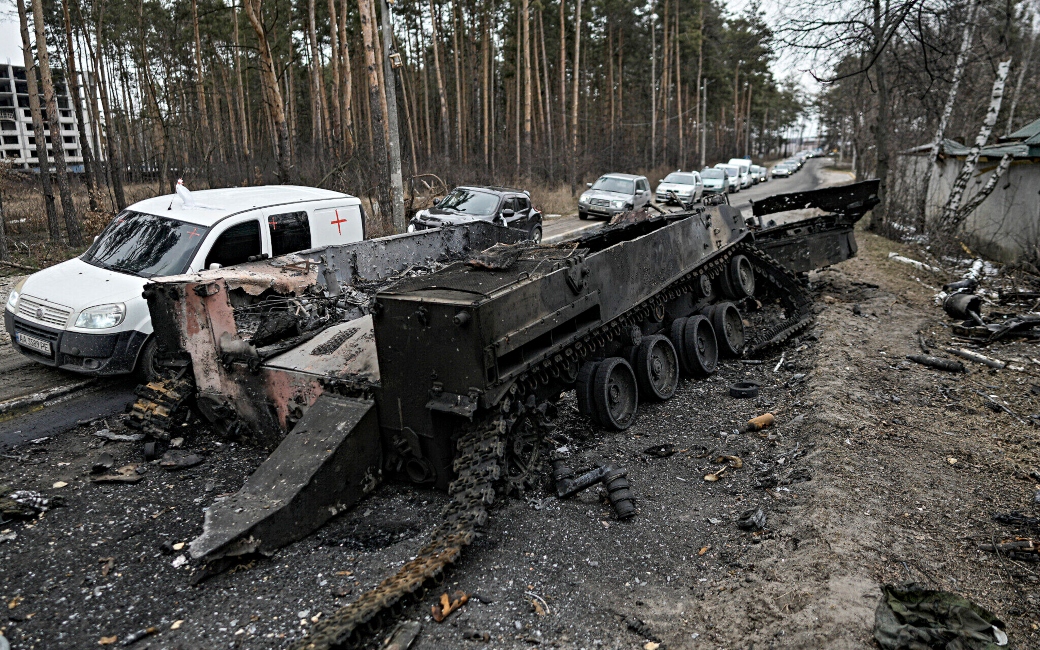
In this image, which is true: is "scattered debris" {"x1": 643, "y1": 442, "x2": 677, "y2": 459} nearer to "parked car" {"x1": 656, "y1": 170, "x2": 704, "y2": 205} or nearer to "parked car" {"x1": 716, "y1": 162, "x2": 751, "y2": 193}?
"parked car" {"x1": 656, "y1": 170, "x2": 704, "y2": 205}

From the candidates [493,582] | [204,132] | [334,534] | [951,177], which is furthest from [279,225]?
[204,132]

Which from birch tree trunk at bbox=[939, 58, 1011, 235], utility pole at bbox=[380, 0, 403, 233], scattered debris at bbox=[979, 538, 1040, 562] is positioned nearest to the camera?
scattered debris at bbox=[979, 538, 1040, 562]

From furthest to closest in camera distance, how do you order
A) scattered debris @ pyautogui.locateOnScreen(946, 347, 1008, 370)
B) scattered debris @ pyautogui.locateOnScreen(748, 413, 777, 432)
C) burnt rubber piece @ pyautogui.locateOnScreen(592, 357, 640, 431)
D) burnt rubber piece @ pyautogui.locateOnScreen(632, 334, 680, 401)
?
1. scattered debris @ pyautogui.locateOnScreen(946, 347, 1008, 370)
2. burnt rubber piece @ pyautogui.locateOnScreen(632, 334, 680, 401)
3. scattered debris @ pyautogui.locateOnScreen(748, 413, 777, 432)
4. burnt rubber piece @ pyautogui.locateOnScreen(592, 357, 640, 431)

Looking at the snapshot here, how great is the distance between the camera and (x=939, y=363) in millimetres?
8070

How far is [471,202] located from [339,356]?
11.0m

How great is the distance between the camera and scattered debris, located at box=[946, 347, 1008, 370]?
807 centimetres

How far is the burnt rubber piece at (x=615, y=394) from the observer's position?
6.40m

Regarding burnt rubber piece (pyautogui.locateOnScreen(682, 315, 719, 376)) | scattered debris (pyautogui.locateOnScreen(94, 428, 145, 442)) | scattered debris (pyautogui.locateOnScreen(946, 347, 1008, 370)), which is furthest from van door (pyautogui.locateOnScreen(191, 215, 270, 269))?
scattered debris (pyautogui.locateOnScreen(946, 347, 1008, 370))

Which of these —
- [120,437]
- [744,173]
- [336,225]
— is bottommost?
[120,437]

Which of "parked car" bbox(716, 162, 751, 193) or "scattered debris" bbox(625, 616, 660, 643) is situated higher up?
"parked car" bbox(716, 162, 751, 193)

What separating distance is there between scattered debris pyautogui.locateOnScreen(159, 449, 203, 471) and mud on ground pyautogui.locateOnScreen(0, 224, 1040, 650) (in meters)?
0.09

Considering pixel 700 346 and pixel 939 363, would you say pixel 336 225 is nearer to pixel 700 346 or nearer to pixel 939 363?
pixel 700 346

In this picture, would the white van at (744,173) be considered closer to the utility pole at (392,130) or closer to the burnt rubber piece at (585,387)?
the utility pole at (392,130)

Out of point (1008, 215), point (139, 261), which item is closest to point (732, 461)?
point (139, 261)
